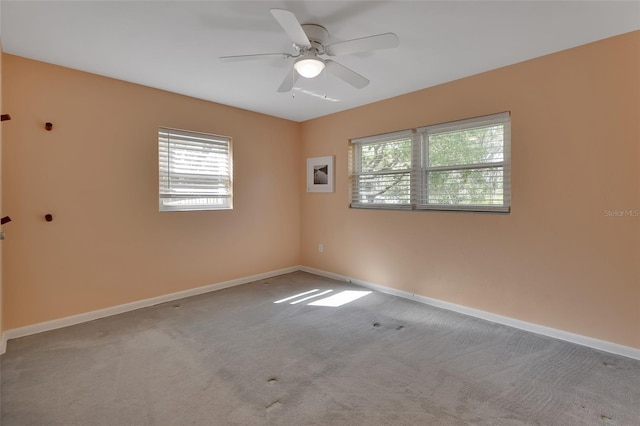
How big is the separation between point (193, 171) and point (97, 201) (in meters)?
1.06

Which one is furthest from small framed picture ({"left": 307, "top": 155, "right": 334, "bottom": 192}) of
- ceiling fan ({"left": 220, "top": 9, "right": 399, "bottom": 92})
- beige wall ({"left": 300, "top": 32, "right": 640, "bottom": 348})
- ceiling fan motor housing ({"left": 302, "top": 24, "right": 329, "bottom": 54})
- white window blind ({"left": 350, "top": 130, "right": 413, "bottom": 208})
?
ceiling fan motor housing ({"left": 302, "top": 24, "right": 329, "bottom": 54})

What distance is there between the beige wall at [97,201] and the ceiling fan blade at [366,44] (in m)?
2.29

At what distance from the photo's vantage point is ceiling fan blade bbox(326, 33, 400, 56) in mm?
1894

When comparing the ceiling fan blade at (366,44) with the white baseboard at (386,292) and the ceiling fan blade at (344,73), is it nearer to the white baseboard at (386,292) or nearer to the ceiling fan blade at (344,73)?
the ceiling fan blade at (344,73)

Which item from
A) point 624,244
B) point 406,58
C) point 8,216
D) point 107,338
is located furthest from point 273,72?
point 624,244

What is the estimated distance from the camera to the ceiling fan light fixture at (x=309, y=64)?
2158mm

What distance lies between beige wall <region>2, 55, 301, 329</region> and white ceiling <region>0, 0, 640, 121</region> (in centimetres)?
32

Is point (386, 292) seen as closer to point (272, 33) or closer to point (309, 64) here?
point (309, 64)

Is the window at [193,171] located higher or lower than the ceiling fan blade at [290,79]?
lower

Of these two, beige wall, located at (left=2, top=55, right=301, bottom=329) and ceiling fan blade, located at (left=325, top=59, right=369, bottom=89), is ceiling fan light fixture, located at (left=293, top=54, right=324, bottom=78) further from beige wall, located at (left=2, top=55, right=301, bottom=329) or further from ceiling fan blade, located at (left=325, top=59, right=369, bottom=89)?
beige wall, located at (left=2, top=55, right=301, bottom=329)

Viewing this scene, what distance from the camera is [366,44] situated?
199cm

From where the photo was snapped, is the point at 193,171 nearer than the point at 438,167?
No

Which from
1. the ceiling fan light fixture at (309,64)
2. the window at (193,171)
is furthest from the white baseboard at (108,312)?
the ceiling fan light fixture at (309,64)

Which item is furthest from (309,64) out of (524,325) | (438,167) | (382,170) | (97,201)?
(524,325)
